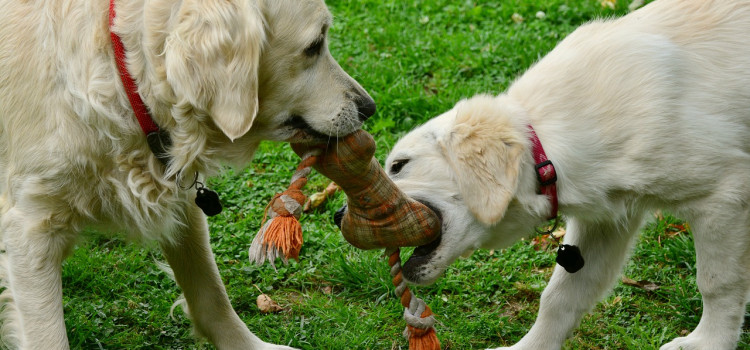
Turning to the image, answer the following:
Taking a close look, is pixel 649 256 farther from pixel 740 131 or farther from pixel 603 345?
pixel 740 131

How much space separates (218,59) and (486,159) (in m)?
1.07

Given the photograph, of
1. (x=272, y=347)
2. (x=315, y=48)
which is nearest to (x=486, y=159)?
(x=315, y=48)

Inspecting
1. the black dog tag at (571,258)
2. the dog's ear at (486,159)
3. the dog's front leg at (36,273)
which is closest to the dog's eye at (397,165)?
the dog's ear at (486,159)

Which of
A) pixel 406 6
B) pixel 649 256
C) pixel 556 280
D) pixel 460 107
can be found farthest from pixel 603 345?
pixel 406 6

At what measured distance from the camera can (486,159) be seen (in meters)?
3.19

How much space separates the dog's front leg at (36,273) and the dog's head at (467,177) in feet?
4.20

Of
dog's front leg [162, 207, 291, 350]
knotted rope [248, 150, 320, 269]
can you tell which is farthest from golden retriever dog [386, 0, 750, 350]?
dog's front leg [162, 207, 291, 350]

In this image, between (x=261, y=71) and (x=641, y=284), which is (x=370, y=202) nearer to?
(x=261, y=71)

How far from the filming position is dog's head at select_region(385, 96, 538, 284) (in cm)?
317

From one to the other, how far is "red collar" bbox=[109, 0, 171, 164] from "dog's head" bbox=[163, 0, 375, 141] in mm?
166

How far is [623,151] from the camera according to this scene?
10.5 feet

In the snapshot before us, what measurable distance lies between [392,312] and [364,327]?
0.58ft

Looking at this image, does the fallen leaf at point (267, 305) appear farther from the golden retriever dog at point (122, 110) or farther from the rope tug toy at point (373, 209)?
the golden retriever dog at point (122, 110)

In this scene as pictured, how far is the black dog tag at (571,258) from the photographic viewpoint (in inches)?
137
